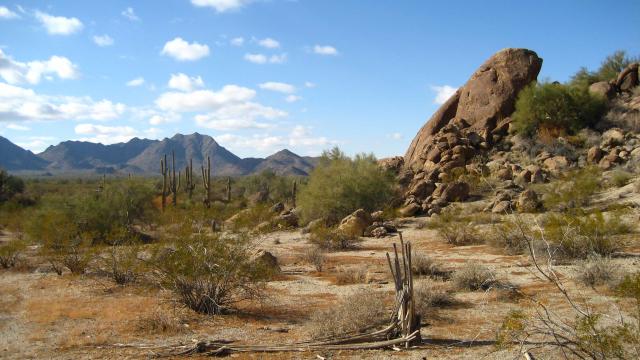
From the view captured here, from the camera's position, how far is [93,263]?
51.5 feet

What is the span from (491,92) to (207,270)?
97.7 ft

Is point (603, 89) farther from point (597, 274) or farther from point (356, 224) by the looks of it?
point (597, 274)

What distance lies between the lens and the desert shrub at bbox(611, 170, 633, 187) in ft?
77.6

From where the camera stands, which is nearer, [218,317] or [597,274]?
[218,317]

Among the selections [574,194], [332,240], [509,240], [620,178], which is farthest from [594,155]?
[332,240]

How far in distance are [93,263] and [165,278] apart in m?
6.64

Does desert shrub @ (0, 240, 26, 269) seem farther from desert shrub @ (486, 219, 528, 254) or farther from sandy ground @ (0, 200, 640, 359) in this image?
desert shrub @ (486, 219, 528, 254)

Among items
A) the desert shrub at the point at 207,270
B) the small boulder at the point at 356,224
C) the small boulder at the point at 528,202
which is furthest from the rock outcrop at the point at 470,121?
the desert shrub at the point at 207,270

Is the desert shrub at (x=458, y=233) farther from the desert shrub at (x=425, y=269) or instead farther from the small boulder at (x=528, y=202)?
the desert shrub at (x=425, y=269)

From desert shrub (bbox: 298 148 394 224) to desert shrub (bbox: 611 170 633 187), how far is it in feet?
37.2

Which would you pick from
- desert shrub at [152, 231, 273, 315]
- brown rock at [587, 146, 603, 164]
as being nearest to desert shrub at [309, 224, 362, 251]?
desert shrub at [152, 231, 273, 315]

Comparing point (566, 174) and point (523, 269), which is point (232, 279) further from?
point (566, 174)

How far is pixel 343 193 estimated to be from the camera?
28.9 metres

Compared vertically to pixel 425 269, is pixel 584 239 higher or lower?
higher
